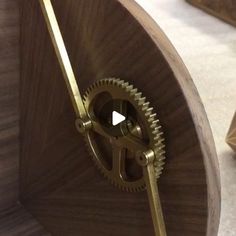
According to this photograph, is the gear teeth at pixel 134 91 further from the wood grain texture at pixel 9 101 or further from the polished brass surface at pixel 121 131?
the wood grain texture at pixel 9 101

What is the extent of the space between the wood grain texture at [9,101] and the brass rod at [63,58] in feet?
0.25

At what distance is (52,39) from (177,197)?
21cm

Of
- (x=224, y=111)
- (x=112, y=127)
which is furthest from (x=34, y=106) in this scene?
(x=224, y=111)

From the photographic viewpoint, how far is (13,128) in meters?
0.61

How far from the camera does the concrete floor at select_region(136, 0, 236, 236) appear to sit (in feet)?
3.92

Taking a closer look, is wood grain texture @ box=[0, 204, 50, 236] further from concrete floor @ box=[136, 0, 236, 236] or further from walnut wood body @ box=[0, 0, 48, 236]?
concrete floor @ box=[136, 0, 236, 236]

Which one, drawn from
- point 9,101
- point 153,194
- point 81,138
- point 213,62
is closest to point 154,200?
point 153,194

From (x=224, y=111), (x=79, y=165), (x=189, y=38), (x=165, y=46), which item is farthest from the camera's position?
(x=189, y=38)

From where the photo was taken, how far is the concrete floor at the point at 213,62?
3.92ft

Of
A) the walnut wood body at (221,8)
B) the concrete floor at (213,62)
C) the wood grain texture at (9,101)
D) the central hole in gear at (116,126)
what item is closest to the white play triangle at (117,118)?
the central hole in gear at (116,126)

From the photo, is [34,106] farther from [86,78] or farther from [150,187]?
[150,187]

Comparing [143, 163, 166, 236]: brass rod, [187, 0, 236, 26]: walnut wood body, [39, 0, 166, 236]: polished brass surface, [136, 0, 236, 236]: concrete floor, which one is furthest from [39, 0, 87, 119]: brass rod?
[187, 0, 236, 26]: walnut wood body

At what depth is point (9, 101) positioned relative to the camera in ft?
1.91

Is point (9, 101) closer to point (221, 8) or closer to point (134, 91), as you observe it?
point (134, 91)
